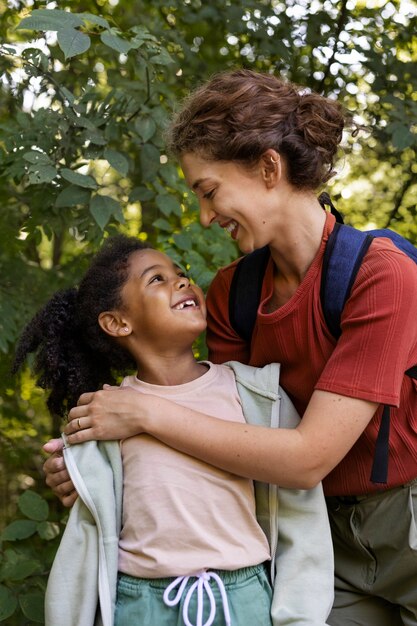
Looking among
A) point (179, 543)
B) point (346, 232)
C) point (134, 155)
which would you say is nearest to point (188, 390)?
point (179, 543)

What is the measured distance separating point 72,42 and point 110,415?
121 cm

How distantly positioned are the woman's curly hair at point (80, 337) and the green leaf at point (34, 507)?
739 millimetres

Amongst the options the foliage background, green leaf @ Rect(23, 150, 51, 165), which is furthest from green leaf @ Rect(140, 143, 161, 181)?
green leaf @ Rect(23, 150, 51, 165)

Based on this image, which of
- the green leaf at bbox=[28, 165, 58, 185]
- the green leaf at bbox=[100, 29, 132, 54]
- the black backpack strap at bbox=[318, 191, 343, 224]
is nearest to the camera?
the black backpack strap at bbox=[318, 191, 343, 224]

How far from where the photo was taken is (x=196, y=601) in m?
2.38

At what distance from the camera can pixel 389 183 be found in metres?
5.07

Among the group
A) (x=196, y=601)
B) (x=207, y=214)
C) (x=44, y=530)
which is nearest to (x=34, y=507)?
(x=44, y=530)

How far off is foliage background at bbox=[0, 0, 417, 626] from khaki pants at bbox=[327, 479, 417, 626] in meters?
1.15

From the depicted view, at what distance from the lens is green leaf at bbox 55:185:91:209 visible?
3430 millimetres

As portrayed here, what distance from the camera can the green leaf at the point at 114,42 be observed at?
2.93m

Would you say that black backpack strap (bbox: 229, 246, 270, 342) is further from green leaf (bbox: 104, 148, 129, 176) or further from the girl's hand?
green leaf (bbox: 104, 148, 129, 176)

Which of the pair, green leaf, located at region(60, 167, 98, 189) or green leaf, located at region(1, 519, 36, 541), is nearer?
green leaf, located at region(60, 167, 98, 189)

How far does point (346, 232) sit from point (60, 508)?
3.45 m

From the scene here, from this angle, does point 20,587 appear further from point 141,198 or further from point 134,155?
point 134,155
